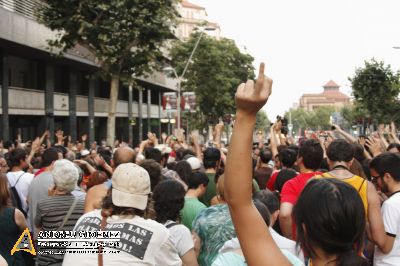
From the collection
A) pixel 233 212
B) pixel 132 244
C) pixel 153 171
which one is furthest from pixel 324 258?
pixel 153 171

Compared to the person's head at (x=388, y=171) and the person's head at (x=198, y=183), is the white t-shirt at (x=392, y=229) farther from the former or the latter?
the person's head at (x=198, y=183)

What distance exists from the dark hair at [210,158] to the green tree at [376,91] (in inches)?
1542

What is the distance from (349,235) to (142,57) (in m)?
24.2

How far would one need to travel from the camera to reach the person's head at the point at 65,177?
19.8 feet

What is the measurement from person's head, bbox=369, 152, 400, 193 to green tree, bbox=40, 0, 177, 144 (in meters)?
20.0

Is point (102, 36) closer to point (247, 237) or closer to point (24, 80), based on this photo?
point (24, 80)

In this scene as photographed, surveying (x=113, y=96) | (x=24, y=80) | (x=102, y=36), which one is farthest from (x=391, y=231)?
(x=24, y=80)

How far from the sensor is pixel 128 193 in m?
4.11

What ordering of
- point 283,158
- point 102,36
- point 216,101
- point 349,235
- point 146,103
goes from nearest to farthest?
point 349,235
point 283,158
point 102,36
point 216,101
point 146,103

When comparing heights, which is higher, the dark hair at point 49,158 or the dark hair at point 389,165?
the dark hair at point 389,165

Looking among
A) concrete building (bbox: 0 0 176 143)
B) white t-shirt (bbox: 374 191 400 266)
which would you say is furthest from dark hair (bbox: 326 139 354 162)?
concrete building (bbox: 0 0 176 143)

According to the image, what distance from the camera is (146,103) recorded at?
56844 mm

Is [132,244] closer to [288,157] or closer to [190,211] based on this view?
[190,211]

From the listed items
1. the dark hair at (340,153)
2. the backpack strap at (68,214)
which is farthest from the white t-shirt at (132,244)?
the dark hair at (340,153)
